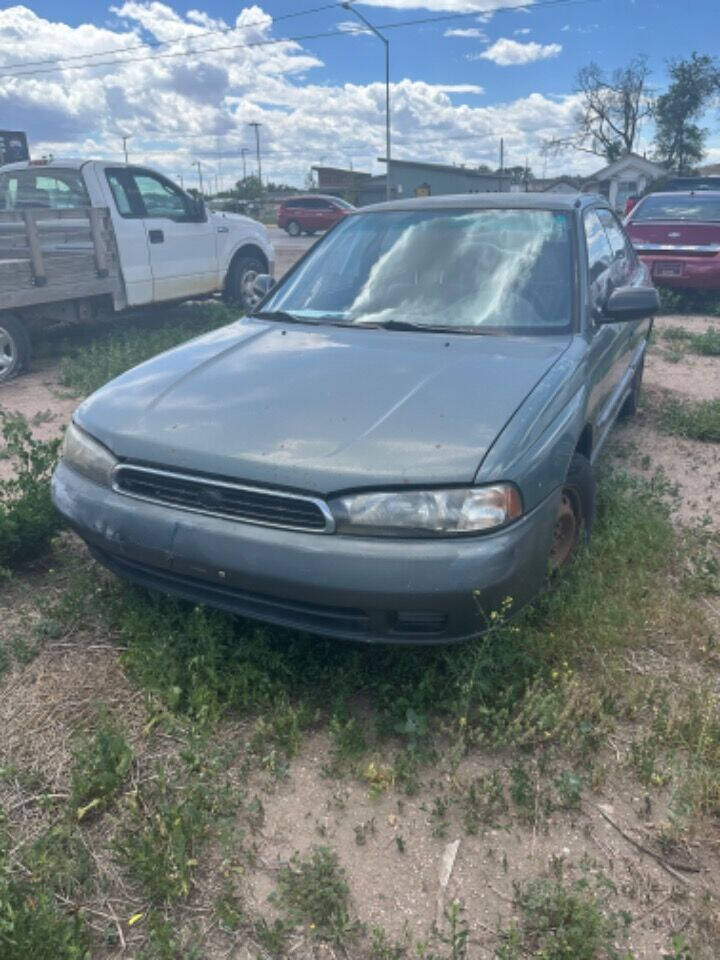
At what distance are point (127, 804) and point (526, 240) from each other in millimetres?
2924

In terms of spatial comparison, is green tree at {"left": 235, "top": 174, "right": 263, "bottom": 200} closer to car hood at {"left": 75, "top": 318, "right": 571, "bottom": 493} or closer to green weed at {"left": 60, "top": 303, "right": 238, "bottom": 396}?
green weed at {"left": 60, "top": 303, "right": 238, "bottom": 396}

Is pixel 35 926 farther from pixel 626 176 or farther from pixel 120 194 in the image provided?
pixel 626 176

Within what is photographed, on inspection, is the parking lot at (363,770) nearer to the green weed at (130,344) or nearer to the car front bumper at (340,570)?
the car front bumper at (340,570)

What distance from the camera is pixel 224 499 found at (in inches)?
96.0

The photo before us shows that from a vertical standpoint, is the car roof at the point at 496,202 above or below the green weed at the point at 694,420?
above

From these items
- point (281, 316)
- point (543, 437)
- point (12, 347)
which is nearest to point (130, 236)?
point (12, 347)

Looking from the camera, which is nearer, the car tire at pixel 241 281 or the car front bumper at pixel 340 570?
the car front bumper at pixel 340 570

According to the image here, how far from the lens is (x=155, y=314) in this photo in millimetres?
9773

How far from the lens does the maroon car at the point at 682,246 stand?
9.72 meters

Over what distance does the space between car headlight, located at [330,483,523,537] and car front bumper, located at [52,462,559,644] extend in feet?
0.11

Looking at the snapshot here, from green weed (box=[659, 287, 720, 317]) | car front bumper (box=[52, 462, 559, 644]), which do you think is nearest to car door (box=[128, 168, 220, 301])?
green weed (box=[659, 287, 720, 317])

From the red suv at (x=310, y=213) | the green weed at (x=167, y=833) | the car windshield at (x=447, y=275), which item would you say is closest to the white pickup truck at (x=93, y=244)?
the car windshield at (x=447, y=275)

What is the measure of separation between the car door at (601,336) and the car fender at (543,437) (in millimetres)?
362

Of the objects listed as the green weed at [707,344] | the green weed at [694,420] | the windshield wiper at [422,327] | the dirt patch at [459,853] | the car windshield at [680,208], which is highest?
the car windshield at [680,208]
